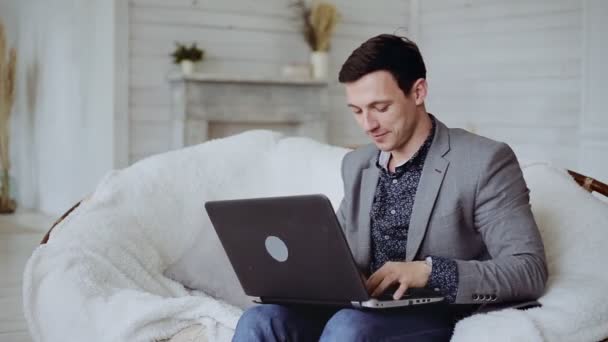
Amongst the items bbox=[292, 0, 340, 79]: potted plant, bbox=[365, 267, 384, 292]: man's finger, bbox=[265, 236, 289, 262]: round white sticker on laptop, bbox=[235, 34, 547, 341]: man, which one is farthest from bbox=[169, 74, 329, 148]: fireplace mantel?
bbox=[365, 267, 384, 292]: man's finger

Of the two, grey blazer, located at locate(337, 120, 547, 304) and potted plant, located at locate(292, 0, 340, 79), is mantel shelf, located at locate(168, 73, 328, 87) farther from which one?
grey blazer, located at locate(337, 120, 547, 304)

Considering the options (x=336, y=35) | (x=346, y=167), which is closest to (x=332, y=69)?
(x=336, y=35)

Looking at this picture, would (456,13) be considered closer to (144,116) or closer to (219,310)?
(144,116)

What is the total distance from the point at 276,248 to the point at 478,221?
0.46 m

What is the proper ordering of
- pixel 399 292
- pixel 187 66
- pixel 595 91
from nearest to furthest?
pixel 399 292 < pixel 595 91 < pixel 187 66

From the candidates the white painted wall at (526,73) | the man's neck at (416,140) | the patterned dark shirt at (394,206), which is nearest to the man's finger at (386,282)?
the patterned dark shirt at (394,206)

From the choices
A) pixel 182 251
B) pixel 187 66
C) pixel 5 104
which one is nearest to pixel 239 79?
pixel 187 66

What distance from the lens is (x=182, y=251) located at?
275 centimetres

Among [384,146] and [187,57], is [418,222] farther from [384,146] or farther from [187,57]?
[187,57]

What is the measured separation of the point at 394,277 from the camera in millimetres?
1787

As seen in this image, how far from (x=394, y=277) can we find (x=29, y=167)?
6711 millimetres

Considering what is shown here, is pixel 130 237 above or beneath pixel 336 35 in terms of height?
beneath

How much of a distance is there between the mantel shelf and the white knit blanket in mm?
2474

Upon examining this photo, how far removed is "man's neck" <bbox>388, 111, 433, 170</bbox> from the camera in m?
2.07
